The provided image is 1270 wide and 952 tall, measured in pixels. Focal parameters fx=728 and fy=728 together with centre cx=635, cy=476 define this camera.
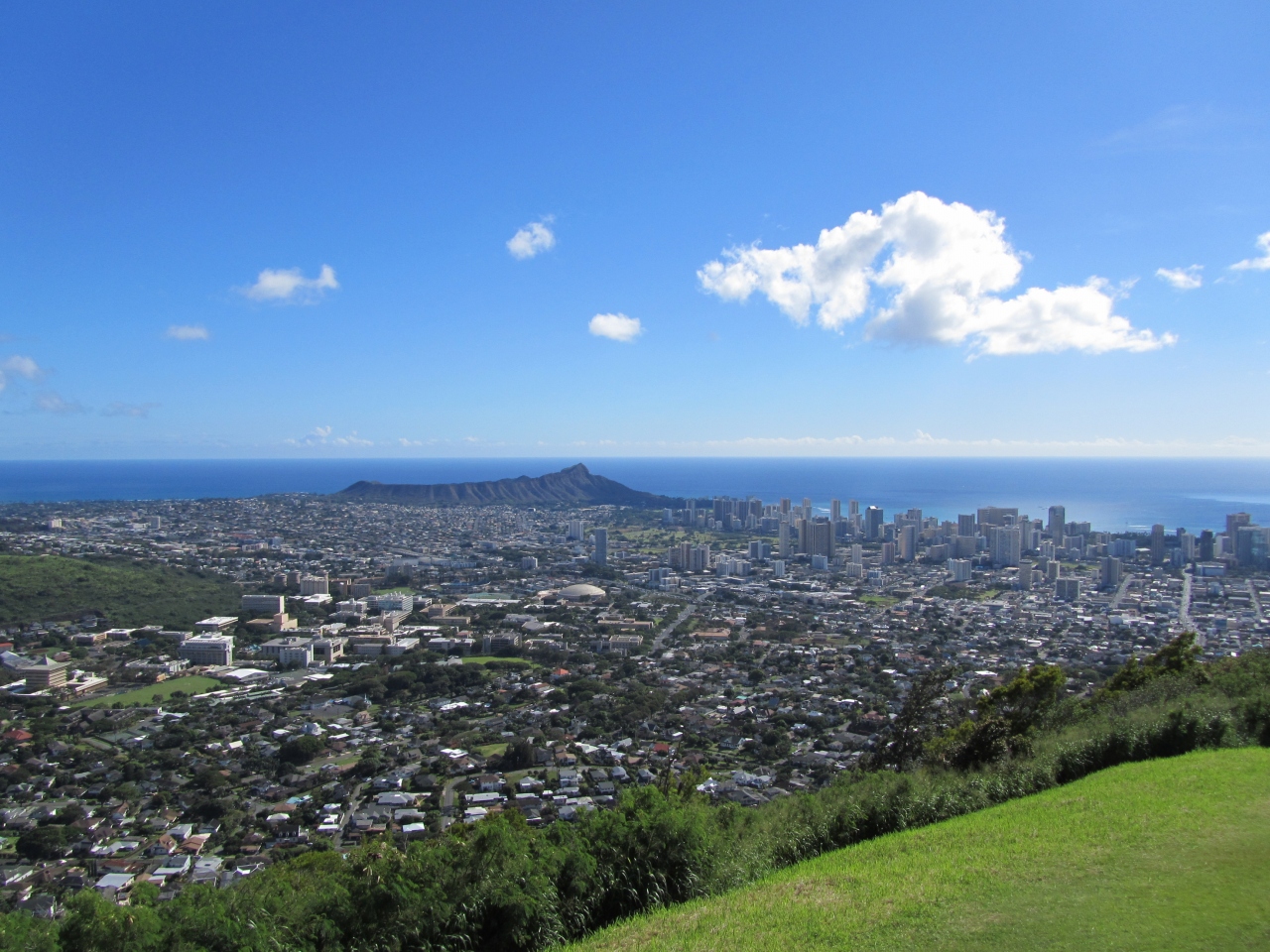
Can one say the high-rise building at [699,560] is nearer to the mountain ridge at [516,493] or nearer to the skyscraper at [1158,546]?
the skyscraper at [1158,546]

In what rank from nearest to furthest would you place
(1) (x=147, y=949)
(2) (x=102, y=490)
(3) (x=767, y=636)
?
1. (1) (x=147, y=949)
2. (3) (x=767, y=636)
3. (2) (x=102, y=490)

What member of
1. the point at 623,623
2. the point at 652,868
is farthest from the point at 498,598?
the point at 652,868

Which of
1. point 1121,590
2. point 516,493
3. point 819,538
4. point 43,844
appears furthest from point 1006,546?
point 516,493

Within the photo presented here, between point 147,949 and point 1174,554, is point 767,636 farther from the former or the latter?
point 1174,554

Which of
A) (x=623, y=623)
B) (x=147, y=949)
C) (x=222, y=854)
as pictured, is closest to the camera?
(x=147, y=949)

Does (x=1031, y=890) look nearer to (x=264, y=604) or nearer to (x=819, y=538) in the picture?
(x=264, y=604)

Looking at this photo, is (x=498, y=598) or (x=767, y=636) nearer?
(x=767, y=636)

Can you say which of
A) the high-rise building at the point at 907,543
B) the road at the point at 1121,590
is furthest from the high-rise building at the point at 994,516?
the road at the point at 1121,590
